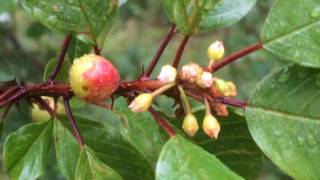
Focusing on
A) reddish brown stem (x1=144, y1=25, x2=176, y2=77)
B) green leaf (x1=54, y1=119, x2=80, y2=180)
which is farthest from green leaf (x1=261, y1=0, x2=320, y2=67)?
green leaf (x1=54, y1=119, x2=80, y2=180)

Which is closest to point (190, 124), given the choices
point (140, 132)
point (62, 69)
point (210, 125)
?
point (210, 125)

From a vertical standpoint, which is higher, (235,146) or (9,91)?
(9,91)

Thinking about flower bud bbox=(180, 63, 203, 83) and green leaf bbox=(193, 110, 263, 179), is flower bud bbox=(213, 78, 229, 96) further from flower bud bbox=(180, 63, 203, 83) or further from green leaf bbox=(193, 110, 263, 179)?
green leaf bbox=(193, 110, 263, 179)

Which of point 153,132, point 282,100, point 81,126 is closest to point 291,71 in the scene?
point 282,100

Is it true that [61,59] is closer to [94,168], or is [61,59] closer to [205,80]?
[94,168]

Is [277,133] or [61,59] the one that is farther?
[61,59]

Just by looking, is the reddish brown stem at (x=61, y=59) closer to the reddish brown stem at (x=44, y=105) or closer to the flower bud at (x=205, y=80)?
the reddish brown stem at (x=44, y=105)

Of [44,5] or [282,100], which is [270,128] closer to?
[282,100]
